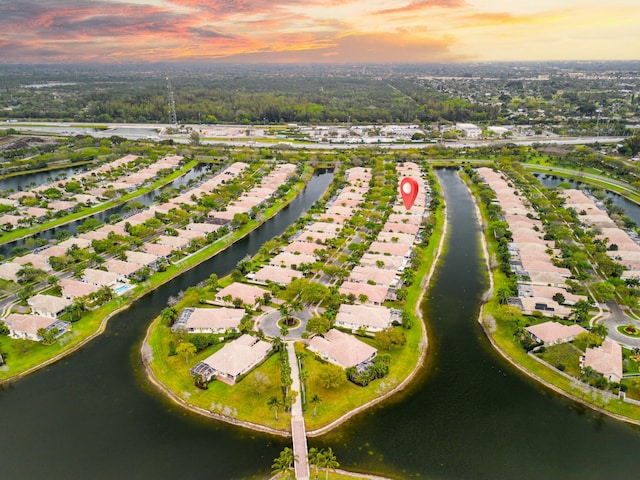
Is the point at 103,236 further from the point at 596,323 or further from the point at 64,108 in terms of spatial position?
the point at 64,108

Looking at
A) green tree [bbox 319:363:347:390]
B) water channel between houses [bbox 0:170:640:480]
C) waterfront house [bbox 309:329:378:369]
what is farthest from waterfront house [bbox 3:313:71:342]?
green tree [bbox 319:363:347:390]

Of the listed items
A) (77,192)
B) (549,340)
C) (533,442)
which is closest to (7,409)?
(533,442)

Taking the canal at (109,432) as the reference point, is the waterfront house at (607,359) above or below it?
above

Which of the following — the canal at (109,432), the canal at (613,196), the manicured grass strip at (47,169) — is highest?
the manicured grass strip at (47,169)

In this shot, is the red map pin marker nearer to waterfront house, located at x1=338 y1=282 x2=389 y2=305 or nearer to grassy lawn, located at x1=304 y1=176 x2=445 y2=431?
waterfront house, located at x1=338 y1=282 x2=389 y2=305

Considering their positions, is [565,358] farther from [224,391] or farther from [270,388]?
[224,391]

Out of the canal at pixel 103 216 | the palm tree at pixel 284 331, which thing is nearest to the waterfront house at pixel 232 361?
the palm tree at pixel 284 331

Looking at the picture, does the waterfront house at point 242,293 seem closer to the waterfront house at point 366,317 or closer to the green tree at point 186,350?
the green tree at point 186,350

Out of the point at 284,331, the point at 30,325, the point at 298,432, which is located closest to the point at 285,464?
the point at 298,432
